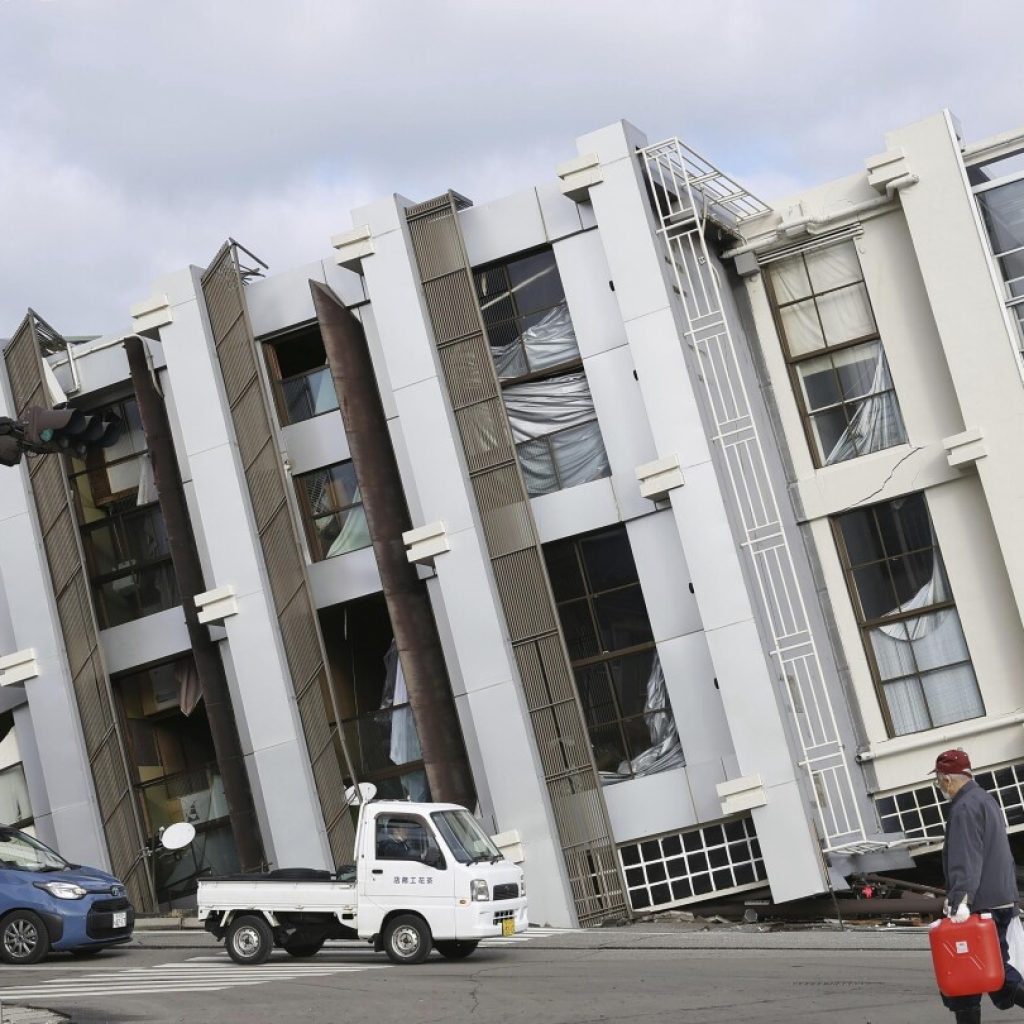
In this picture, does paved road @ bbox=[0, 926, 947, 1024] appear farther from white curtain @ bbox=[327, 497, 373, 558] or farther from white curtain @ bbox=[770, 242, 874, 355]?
white curtain @ bbox=[770, 242, 874, 355]

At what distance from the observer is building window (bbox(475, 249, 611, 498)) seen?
25797 millimetres

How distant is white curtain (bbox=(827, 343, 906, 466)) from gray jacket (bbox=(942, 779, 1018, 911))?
16624mm

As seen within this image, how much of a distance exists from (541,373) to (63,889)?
1044 cm

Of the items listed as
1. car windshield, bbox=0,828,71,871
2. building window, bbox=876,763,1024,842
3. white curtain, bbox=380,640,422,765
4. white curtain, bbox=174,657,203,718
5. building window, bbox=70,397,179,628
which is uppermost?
building window, bbox=70,397,179,628

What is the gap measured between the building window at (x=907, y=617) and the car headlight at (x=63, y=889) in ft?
40.6

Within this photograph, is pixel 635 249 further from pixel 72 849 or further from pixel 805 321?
pixel 72 849

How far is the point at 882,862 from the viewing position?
24484 mm

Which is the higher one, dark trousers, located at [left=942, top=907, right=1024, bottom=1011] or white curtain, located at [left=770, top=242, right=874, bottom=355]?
white curtain, located at [left=770, top=242, right=874, bottom=355]

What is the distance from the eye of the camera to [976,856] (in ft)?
32.7

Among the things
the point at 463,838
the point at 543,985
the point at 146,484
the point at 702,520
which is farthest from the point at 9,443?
the point at 146,484

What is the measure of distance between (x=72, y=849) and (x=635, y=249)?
13.6 meters

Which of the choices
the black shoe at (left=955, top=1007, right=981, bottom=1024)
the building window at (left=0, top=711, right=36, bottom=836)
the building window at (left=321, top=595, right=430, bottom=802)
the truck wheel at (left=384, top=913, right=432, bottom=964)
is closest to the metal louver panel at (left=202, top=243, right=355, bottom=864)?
the building window at (left=321, top=595, right=430, bottom=802)

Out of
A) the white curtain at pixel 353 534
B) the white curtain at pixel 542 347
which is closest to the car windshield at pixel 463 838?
the white curtain at pixel 353 534

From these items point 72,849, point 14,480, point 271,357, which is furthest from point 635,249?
point 72,849
